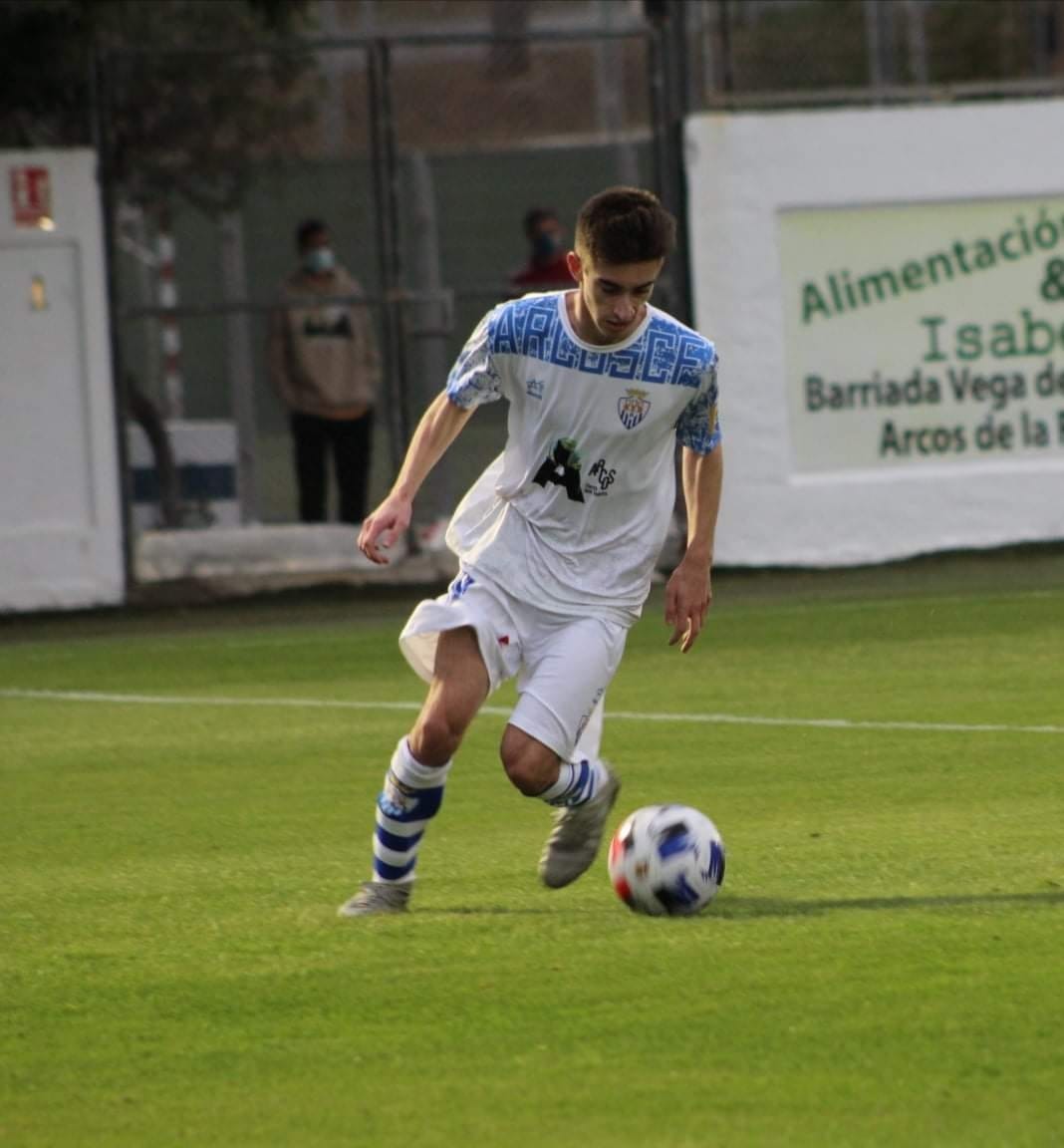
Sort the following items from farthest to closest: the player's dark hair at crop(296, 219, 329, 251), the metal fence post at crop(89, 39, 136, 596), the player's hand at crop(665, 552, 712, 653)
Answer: the player's dark hair at crop(296, 219, 329, 251) → the metal fence post at crop(89, 39, 136, 596) → the player's hand at crop(665, 552, 712, 653)

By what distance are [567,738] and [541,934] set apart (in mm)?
604

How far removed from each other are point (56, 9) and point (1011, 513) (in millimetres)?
7112

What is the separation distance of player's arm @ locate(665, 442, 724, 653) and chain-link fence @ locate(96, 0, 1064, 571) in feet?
31.4

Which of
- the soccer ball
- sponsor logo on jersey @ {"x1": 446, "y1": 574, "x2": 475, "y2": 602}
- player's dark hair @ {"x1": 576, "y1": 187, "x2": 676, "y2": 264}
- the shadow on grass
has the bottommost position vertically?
the shadow on grass

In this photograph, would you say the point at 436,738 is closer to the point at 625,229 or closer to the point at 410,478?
the point at 410,478

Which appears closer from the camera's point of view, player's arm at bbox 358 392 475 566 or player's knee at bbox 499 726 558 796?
player's arm at bbox 358 392 475 566

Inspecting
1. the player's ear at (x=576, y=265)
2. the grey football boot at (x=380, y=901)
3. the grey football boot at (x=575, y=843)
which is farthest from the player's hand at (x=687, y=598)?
the grey football boot at (x=380, y=901)

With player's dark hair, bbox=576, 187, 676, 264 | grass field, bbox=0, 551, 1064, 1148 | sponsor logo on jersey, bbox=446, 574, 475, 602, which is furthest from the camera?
sponsor logo on jersey, bbox=446, 574, 475, 602

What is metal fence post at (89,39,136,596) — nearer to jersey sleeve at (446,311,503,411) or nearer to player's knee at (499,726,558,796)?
jersey sleeve at (446,311,503,411)

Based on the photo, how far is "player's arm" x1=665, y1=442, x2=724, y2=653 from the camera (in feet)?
21.7

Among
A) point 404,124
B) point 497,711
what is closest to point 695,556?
point 497,711

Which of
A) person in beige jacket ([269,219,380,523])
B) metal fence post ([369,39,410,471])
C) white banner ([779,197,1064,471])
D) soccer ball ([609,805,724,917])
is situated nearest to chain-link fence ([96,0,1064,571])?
metal fence post ([369,39,410,471])

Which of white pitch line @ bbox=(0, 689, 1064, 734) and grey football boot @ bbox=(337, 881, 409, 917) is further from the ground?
grey football boot @ bbox=(337, 881, 409, 917)

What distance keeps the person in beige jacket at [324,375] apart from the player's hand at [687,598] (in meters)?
10.1
